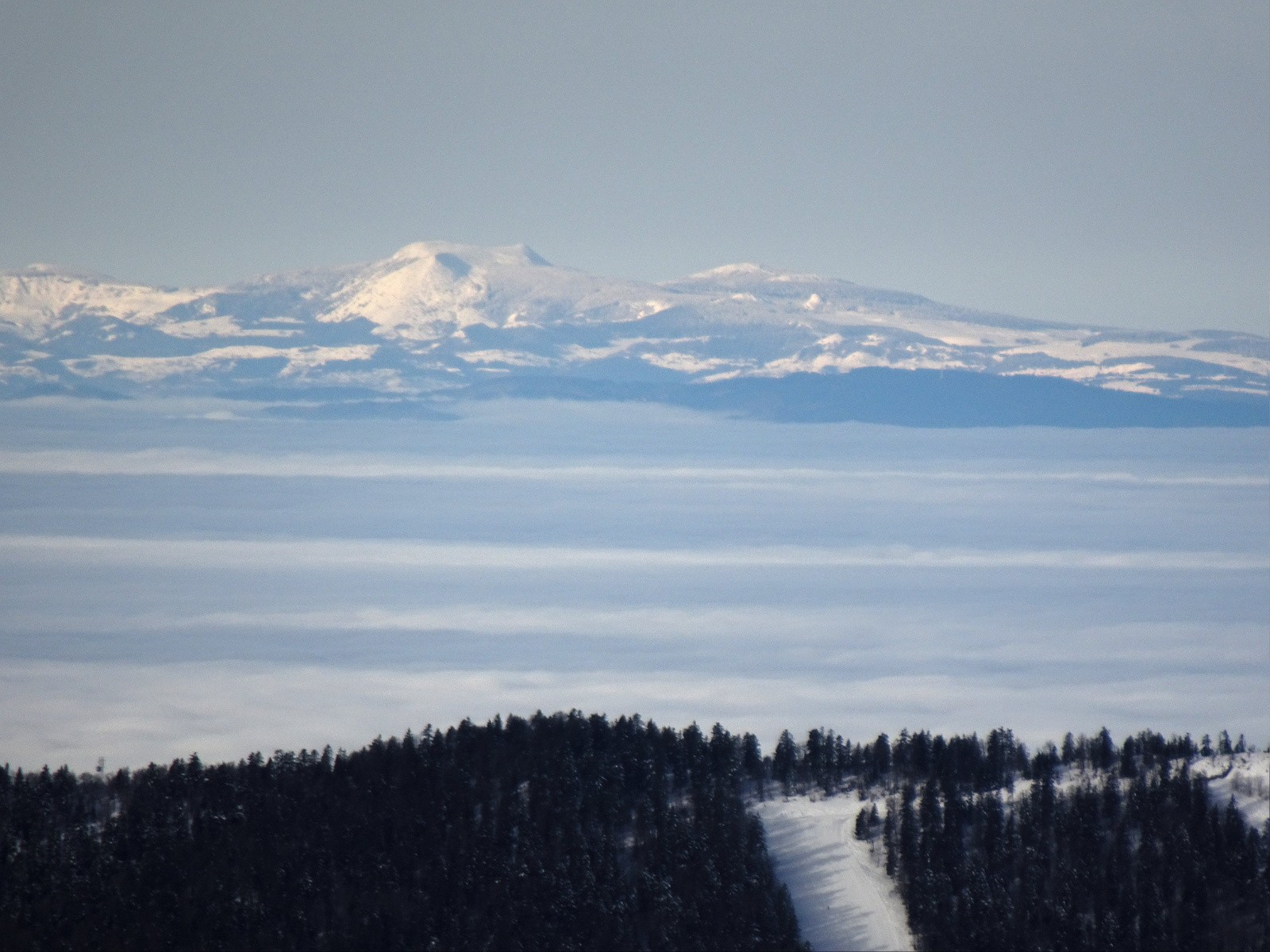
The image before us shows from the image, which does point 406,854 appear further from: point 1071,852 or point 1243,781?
point 1243,781

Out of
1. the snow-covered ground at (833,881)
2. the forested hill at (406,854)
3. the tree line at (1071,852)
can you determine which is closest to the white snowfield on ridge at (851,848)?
the snow-covered ground at (833,881)

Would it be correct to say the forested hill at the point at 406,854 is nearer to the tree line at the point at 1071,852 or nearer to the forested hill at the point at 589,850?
the forested hill at the point at 589,850

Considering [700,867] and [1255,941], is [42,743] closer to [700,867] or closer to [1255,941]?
[700,867]

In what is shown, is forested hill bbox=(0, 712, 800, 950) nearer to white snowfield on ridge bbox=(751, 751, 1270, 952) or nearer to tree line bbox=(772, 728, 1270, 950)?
white snowfield on ridge bbox=(751, 751, 1270, 952)

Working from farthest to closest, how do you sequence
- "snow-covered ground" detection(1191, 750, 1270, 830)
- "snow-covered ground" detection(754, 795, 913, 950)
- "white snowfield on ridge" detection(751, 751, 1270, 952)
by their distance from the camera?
"snow-covered ground" detection(1191, 750, 1270, 830)
"white snowfield on ridge" detection(751, 751, 1270, 952)
"snow-covered ground" detection(754, 795, 913, 950)

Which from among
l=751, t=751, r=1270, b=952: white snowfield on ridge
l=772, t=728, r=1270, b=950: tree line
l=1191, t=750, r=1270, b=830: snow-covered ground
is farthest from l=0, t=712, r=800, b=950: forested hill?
l=1191, t=750, r=1270, b=830: snow-covered ground

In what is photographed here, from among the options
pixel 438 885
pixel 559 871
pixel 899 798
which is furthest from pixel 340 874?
pixel 899 798
